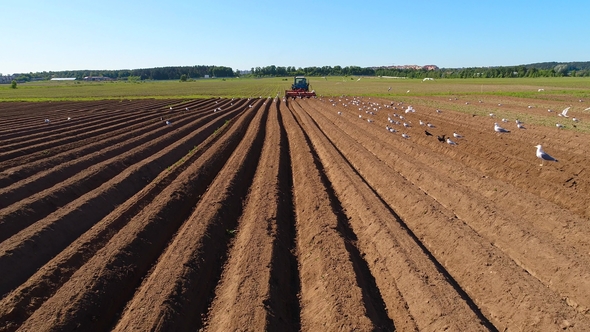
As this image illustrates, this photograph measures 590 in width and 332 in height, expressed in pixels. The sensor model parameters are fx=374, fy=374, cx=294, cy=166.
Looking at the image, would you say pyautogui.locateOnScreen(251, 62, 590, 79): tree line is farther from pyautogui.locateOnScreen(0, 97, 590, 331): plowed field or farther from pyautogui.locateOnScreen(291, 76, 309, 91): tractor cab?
pyautogui.locateOnScreen(0, 97, 590, 331): plowed field

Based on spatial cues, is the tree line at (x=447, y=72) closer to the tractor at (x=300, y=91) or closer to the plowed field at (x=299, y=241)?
the tractor at (x=300, y=91)

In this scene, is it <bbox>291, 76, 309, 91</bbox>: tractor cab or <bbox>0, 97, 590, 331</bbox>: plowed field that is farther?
<bbox>291, 76, 309, 91</bbox>: tractor cab

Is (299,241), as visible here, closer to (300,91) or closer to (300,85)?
(300,91)

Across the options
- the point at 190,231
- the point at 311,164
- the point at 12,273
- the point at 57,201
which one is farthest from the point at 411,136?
the point at 12,273

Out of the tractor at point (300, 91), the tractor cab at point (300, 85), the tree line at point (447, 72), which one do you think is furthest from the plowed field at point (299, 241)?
the tree line at point (447, 72)

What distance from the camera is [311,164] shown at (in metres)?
13.8

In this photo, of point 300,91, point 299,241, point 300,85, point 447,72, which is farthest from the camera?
point 447,72

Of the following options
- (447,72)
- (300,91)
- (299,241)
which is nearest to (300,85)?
(300,91)

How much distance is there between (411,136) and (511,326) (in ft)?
47.1

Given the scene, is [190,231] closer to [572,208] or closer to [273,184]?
[273,184]

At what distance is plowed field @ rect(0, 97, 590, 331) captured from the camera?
5.54m

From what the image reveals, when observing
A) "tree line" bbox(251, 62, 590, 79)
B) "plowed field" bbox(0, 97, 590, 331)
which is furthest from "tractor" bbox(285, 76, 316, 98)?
"tree line" bbox(251, 62, 590, 79)

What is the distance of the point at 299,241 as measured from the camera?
8.19 m

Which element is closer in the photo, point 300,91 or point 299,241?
point 299,241
